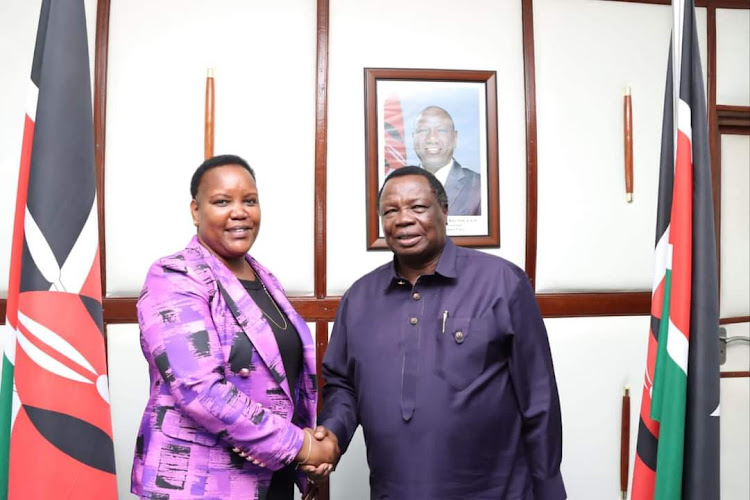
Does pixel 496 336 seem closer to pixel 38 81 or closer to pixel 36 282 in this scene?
pixel 36 282

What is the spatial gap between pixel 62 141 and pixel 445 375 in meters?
1.14

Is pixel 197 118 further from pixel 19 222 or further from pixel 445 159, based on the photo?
pixel 19 222

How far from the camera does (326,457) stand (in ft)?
5.73

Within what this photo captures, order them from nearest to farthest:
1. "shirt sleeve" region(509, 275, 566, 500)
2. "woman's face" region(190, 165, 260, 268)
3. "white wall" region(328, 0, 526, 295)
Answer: "woman's face" region(190, 165, 260, 268), "shirt sleeve" region(509, 275, 566, 500), "white wall" region(328, 0, 526, 295)

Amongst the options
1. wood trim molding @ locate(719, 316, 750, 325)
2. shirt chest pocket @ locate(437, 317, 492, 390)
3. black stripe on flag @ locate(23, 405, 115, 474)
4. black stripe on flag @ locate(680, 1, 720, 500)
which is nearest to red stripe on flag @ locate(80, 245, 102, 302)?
black stripe on flag @ locate(23, 405, 115, 474)

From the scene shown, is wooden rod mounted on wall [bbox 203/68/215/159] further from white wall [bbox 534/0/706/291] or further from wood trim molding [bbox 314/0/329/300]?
white wall [bbox 534/0/706/291]

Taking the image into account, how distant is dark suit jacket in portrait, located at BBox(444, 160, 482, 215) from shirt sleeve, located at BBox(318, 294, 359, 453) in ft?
2.83

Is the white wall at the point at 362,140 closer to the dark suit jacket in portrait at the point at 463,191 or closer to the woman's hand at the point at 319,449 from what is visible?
the dark suit jacket in portrait at the point at 463,191

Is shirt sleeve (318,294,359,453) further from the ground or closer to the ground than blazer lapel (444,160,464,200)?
closer to the ground

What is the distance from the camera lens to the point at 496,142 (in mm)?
2703

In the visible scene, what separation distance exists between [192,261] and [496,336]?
878 mm

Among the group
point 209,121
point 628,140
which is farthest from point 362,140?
point 628,140

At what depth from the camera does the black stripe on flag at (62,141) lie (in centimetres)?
136

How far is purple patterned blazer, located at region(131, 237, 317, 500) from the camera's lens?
4.91 feet
